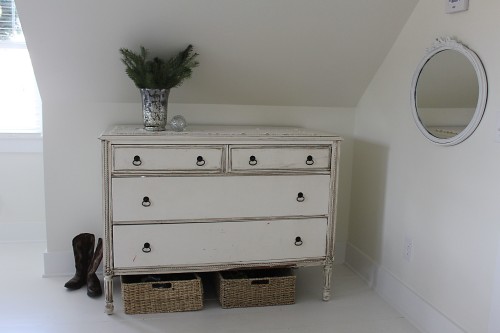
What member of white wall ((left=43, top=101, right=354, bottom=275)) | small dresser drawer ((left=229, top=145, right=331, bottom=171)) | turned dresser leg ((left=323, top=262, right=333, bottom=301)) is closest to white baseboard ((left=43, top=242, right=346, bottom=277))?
white wall ((left=43, top=101, right=354, bottom=275))

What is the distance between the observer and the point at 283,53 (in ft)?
8.76

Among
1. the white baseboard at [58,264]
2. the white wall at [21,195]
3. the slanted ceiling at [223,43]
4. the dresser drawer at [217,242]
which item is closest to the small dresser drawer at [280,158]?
the dresser drawer at [217,242]

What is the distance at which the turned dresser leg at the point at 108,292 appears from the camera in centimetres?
241

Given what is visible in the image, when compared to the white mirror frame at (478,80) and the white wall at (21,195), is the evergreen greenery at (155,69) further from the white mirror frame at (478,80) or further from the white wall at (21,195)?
the white wall at (21,195)

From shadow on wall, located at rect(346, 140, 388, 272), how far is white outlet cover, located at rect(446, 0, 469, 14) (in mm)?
852

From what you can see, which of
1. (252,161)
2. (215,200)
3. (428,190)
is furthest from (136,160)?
(428,190)

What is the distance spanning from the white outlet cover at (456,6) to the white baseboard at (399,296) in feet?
4.54

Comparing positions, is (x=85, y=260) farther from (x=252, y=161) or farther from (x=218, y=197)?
(x=252, y=161)

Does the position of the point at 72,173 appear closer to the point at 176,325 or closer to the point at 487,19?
the point at 176,325

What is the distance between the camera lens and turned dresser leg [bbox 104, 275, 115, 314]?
2408mm

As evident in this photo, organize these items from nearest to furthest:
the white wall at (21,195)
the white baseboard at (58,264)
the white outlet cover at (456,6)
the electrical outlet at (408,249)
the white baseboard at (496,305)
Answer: the white baseboard at (496,305), the white outlet cover at (456,6), the electrical outlet at (408,249), the white baseboard at (58,264), the white wall at (21,195)

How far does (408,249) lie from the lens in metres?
2.56

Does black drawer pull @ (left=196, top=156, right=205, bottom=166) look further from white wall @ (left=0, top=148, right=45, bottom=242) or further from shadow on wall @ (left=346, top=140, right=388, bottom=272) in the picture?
white wall @ (left=0, top=148, right=45, bottom=242)

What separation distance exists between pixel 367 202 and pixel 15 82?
253cm
